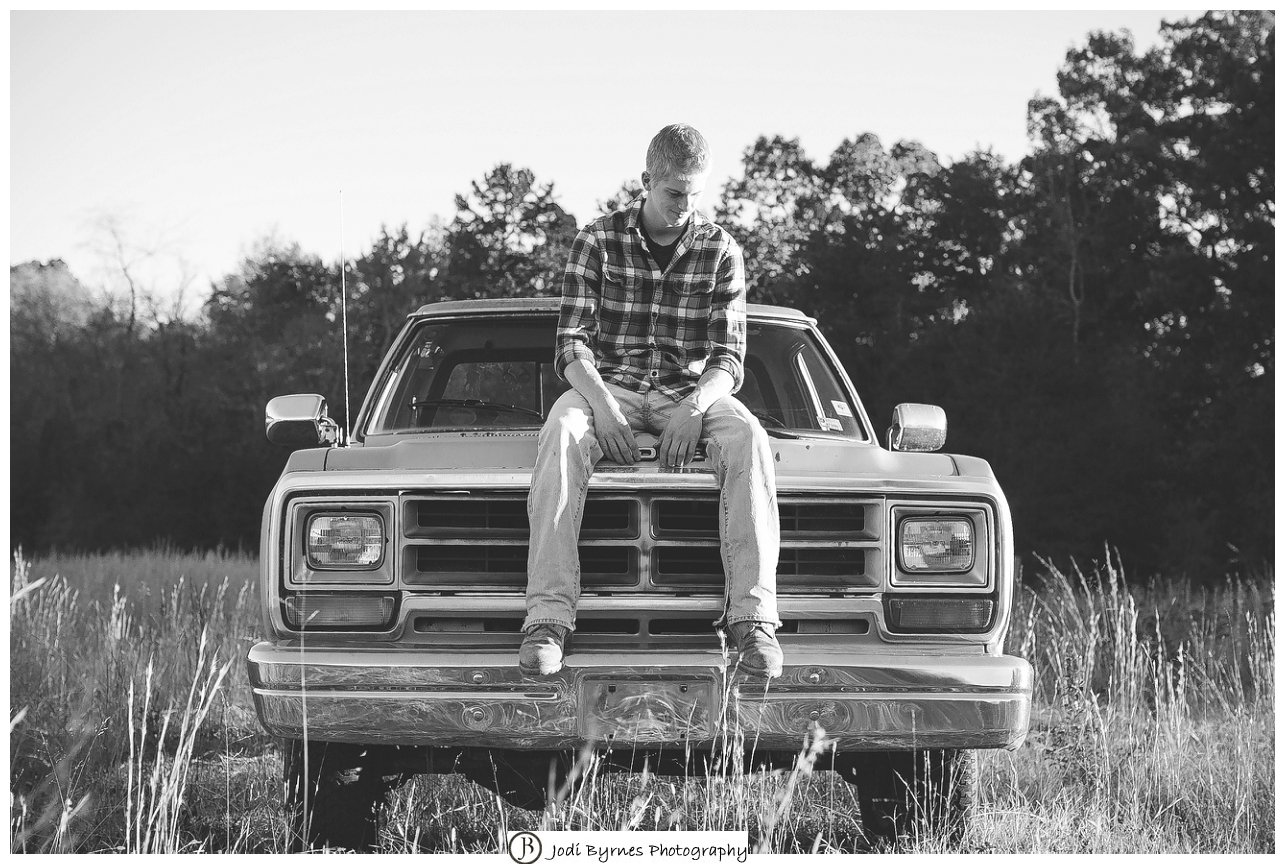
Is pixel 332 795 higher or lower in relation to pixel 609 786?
higher

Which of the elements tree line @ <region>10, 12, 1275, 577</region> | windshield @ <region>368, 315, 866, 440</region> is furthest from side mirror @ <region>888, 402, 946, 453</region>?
tree line @ <region>10, 12, 1275, 577</region>

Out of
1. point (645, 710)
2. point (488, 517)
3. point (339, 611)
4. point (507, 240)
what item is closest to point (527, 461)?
point (488, 517)

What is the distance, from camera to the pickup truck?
9.50 ft

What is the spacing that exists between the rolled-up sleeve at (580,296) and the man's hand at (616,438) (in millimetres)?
371

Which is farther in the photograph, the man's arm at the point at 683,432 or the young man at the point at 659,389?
the man's arm at the point at 683,432

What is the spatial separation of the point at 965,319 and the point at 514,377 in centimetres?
2142

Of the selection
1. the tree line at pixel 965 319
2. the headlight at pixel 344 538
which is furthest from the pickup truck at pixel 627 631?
the tree line at pixel 965 319

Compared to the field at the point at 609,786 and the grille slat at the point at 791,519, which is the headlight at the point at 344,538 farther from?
the grille slat at the point at 791,519

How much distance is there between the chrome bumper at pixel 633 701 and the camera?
2.88 m

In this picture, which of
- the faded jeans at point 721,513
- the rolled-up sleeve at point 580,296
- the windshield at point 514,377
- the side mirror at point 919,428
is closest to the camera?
the faded jeans at point 721,513

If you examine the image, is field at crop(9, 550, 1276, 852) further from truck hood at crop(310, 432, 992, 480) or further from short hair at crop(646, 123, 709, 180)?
short hair at crop(646, 123, 709, 180)

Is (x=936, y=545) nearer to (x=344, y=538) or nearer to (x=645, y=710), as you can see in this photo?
(x=645, y=710)

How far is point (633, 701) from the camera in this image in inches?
113

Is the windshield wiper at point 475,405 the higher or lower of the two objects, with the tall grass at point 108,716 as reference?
higher
